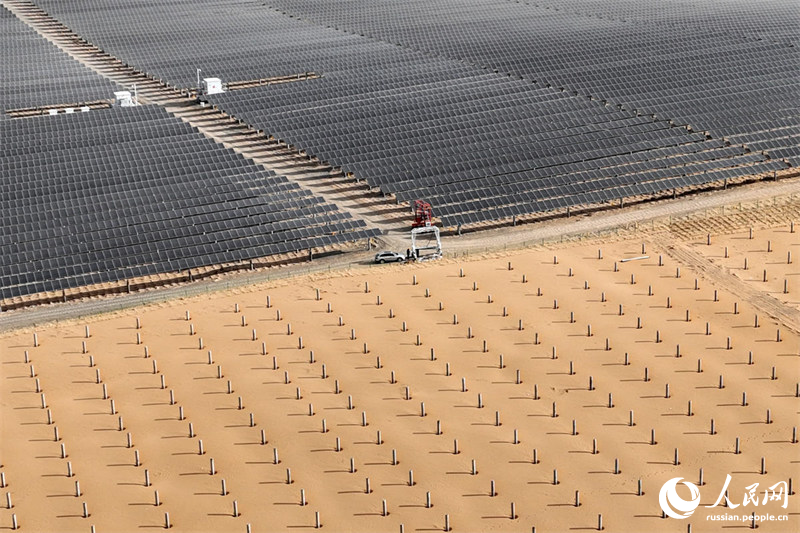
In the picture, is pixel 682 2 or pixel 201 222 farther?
pixel 682 2

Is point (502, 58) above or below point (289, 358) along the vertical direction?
above

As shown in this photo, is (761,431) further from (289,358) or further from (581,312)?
(289,358)

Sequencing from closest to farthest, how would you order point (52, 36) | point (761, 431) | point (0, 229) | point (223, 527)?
point (223, 527) → point (761, 431) → point (0, 229) → point (52, 36)

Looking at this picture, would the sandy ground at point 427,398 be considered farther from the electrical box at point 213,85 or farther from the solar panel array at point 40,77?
the solar panel array at point 40,77

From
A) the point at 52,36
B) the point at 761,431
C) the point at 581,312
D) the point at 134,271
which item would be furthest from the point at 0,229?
the point at 52,36

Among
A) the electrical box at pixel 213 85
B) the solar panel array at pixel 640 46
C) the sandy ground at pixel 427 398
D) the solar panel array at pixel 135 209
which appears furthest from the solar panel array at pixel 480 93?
the sandy ground at pixel 427 398

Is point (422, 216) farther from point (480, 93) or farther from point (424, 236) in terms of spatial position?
point (480, 93)

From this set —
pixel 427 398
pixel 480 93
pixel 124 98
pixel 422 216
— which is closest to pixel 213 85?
pixel 124 98
